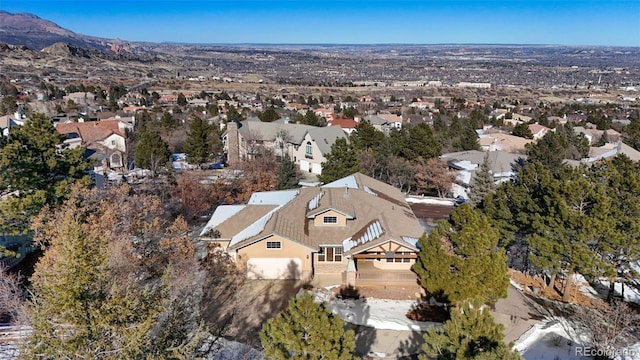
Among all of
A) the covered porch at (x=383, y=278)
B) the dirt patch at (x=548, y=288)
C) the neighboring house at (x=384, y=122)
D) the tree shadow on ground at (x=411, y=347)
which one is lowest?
the dirt patch at (x=548, y=288)

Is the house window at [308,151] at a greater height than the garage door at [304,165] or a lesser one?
greater

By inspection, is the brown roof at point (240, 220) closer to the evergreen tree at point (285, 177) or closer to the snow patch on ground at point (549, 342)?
the evergreen tree at point (285, 177)

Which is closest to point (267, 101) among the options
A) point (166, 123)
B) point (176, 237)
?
point (166, 123)

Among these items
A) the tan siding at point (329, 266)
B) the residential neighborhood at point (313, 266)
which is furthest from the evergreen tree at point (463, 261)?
the tan siding at point (329, 266)

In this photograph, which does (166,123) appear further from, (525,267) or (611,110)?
(611,110)

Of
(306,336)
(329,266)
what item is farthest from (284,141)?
(306,336)

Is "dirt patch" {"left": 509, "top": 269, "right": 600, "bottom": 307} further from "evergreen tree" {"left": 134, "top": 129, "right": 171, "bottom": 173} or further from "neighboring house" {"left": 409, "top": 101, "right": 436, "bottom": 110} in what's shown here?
"neighboring house" {"left": 409, "top": 101, "right": 436, "bottom": 110}

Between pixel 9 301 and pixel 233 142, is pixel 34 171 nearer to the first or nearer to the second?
pixel 9 301

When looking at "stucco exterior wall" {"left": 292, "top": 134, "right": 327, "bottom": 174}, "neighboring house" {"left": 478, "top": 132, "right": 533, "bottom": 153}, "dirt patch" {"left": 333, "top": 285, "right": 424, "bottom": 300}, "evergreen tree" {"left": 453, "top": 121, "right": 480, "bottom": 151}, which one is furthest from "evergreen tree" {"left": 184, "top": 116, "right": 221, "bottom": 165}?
"neighboring house" {"left": 478, "top": 132, "right": 533, "bottom": 153}
